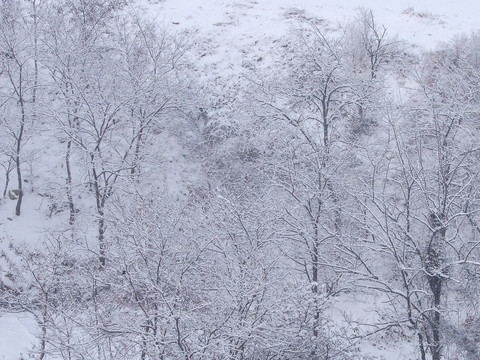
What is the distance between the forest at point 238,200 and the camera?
8.20m

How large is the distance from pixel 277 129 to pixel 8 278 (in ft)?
32.0

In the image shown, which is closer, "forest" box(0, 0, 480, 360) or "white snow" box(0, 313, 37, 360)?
"forest" box(0, 0, 480, 360)

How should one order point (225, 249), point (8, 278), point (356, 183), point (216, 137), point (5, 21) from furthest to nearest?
point (216, 137) < point (5, 21) < point (8, 278) < point (356, 183) < point (225, 249)

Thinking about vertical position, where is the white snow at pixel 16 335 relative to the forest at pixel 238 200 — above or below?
below

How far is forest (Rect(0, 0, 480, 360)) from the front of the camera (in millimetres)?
8203

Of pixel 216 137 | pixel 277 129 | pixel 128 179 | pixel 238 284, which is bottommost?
pixel 238 284

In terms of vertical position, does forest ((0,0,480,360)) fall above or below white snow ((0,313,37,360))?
above

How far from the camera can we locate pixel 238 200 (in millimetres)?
12617

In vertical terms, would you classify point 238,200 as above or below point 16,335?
above

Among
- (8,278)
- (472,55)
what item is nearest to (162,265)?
(8,278)

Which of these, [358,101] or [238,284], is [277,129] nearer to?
[358,101]

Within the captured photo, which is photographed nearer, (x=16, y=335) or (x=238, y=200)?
(x=16, y=335)

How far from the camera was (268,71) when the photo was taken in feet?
74.8

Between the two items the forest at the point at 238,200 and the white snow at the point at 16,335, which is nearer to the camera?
the forest at the point at 238,200
